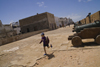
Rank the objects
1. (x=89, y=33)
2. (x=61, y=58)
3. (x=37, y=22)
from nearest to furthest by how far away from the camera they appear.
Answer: (x=61, y=58)
(x=89, y=33)
(x=37, y=22)

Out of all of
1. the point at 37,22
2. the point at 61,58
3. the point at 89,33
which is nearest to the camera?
the point at 61,58

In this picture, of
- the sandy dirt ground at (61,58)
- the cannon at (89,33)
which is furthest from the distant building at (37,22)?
the cannon at (89,33)

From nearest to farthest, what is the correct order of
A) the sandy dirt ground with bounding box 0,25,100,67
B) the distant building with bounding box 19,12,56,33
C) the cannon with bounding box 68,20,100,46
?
the sandy dirt ground with bounding box 0,25,100,67, the cannon with bounding box 68,20,100,46, the distant building with bounding box 19,12,56,33

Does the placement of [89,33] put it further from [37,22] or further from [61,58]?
[37,22]

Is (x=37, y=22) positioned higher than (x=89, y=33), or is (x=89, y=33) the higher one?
(x=37, y=22)

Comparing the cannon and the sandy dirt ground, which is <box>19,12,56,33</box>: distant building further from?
the cannon

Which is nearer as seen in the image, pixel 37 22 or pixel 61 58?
pixel 61 58

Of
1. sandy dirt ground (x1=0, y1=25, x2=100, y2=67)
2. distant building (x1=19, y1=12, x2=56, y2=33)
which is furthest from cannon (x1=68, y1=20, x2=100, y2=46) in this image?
distant building (x1=19, y1=12, x2=56, y2=33)

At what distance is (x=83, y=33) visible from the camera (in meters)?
3.68

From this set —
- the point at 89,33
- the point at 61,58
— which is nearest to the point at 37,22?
the point at 89,33

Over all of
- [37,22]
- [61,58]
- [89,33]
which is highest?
[37,22]

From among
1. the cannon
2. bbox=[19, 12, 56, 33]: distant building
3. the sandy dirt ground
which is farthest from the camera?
bbox=[19, 12, 56, 33]: distant building

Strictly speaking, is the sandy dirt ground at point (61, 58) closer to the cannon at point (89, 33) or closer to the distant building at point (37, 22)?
the cannon at point (89, 33)

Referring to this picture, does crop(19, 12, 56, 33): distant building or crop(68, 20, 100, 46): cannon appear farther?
crop(19, 12, 56, 33): distant building
